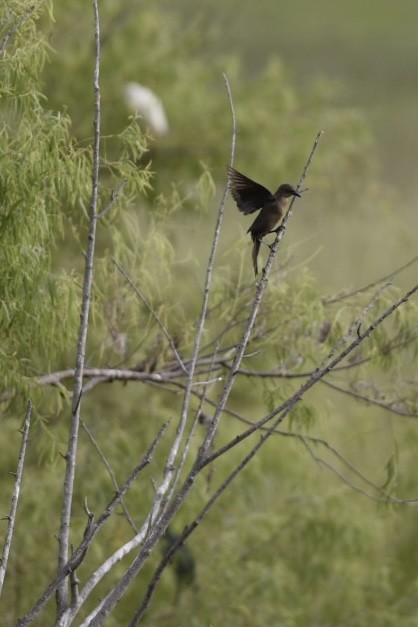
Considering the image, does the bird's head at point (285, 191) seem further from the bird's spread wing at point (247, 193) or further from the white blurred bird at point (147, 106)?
the white blurred bird at point (147, 106)

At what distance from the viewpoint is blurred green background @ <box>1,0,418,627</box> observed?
4.27 m

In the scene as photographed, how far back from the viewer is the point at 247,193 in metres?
3.41

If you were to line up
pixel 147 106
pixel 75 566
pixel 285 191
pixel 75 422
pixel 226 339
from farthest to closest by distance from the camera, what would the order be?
pixel 147 106
pixel 226 339
pixel 285 191
pixel 75 422
pixel 75 566

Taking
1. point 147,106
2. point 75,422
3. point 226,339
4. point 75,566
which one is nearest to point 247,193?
point 75,422

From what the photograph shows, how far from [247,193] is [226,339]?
3.69 ft

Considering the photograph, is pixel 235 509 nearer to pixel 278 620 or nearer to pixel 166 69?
pixel 278 620

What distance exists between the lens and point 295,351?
4.24 metres

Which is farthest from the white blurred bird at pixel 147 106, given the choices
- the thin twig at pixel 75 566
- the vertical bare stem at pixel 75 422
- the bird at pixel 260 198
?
the thin twig at pixel 75 566

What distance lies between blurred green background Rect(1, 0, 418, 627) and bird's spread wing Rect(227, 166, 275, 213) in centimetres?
43

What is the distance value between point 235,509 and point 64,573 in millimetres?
5018

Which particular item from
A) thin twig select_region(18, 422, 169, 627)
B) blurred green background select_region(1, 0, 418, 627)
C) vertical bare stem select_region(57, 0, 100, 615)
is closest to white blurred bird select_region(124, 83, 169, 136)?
blurred green background select_region(1, 0, 418, 627)

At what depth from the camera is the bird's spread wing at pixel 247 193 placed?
3.37m

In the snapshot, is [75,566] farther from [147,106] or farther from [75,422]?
[147,106]

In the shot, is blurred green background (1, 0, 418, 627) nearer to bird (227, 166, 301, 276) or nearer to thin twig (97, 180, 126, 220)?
thin twig (97, 180, 126, 220)
